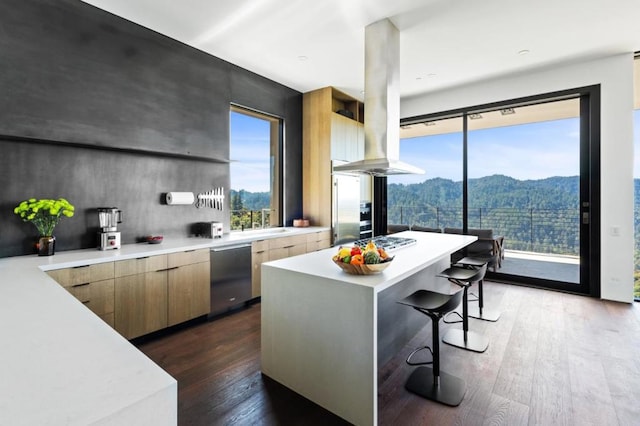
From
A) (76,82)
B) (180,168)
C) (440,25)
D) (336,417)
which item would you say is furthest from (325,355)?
(440,25)

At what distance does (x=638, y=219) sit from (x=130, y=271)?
5.81 metres

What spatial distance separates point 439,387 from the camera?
82.5 inches

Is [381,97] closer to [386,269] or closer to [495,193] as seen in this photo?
[386,269]

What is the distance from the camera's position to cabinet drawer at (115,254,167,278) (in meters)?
2.56

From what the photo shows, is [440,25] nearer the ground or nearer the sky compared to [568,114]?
nearer the sky

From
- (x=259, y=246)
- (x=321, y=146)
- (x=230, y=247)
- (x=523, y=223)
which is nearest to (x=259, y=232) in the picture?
(x=259, y=246)

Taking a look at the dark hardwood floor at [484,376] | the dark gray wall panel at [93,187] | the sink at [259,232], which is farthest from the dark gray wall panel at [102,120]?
the dark hardwood floor at [484,376]

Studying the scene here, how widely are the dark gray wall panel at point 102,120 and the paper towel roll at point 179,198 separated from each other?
0.42 ft

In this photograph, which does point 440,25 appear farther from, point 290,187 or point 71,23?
point 71,23

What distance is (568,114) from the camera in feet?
16.9

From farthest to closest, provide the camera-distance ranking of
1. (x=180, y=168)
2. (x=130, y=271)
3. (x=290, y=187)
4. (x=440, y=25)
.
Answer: (x=290, y=187) → (x=180, y=168) → (x=440, y=25) → (x=130, y=271)

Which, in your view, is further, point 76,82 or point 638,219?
point 638,219

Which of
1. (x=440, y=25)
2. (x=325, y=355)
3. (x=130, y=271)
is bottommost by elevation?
(x=325, y=355)

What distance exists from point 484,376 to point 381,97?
2.67 metres
